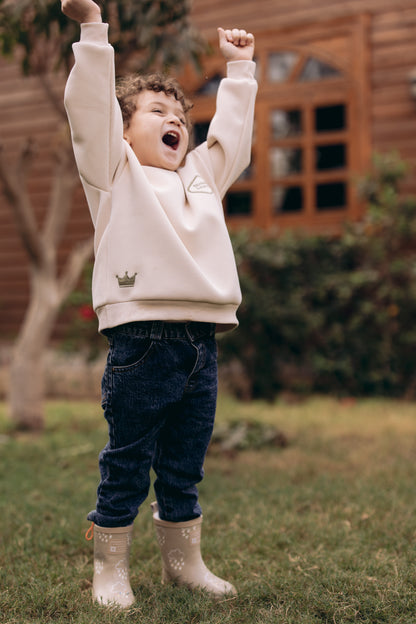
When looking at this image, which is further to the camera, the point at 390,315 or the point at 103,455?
the point at 390,315

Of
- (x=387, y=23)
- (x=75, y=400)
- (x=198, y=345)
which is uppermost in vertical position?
(x=387, y=23)

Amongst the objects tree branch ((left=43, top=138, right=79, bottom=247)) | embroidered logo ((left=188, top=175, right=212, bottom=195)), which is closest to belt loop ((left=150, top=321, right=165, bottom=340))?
embroidered logo ((left=188, top=175, right=212, bottom=195))

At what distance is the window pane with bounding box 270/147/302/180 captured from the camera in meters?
6.95

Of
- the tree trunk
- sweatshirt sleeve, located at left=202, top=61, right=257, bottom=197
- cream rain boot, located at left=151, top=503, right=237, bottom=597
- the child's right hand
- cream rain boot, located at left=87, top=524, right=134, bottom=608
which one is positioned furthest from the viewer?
the tree trunk

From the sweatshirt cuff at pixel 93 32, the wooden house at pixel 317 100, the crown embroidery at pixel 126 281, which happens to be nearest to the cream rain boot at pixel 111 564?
the crown embroidery at pixel 126 281

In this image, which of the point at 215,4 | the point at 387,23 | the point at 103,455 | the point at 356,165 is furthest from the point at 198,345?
the point at 215,4

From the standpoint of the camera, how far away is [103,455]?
199cm

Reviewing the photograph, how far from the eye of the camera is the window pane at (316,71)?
21.9 feet

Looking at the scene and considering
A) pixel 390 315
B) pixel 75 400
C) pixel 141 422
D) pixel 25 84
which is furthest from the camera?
pixel 25 84

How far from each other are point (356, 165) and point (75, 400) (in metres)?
3.47

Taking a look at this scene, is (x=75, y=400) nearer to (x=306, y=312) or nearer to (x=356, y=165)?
(x=306, y=312)

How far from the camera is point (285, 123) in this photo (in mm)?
6934

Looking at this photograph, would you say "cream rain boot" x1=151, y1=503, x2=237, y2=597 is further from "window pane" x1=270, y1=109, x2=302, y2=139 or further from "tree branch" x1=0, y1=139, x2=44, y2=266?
"window pane" x1=270, y1=109, x2=302, y2=139

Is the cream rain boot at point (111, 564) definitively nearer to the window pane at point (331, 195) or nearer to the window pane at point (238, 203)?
the window pane at point (331, 195)
